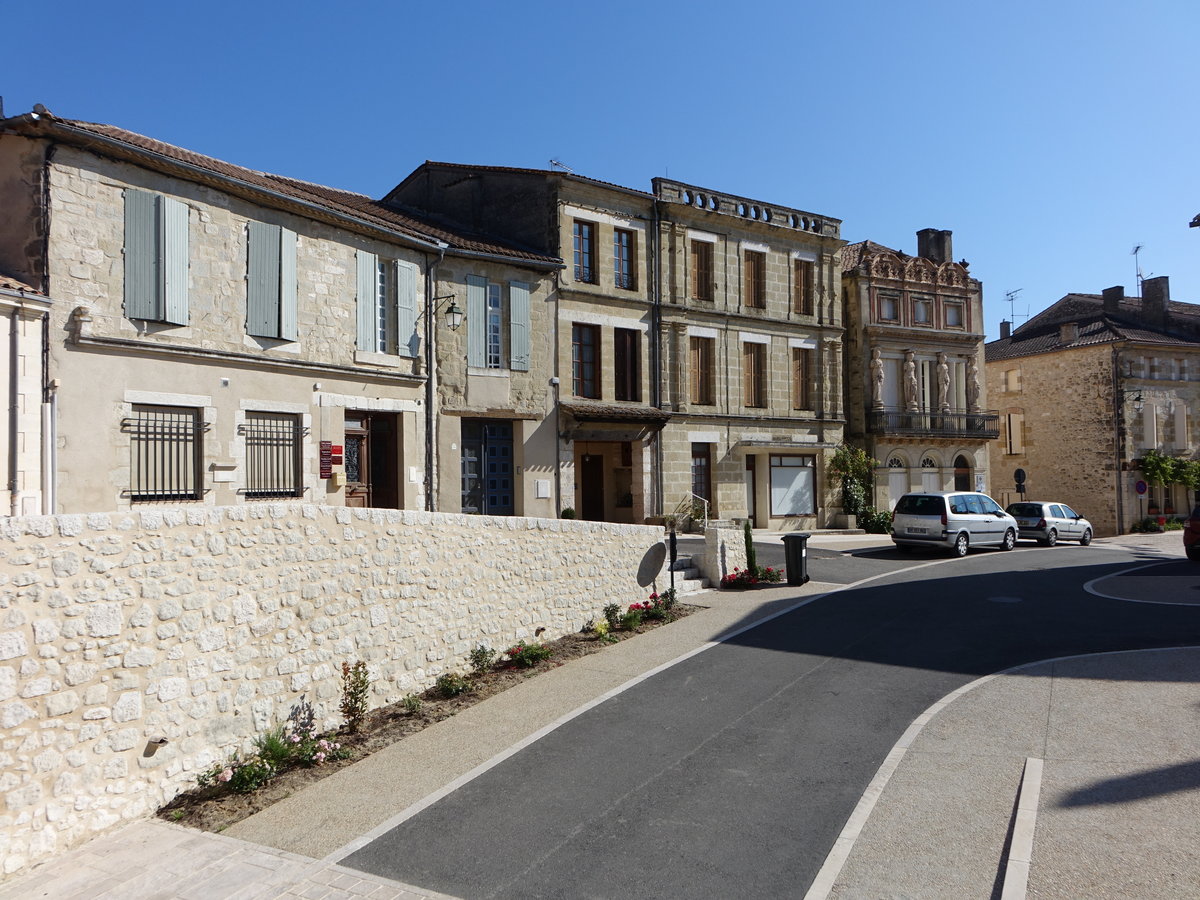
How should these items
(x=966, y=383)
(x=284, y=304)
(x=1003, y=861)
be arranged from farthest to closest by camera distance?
1. (x=966, y=383)
2. (x=284, y=304)
3. (x=1003, y=861)

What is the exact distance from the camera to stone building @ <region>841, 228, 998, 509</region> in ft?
99.0

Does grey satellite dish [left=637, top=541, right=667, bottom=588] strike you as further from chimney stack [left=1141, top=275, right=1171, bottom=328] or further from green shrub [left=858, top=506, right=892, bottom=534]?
chimney stack [left=1141, top=275, right=1171, bottom=328]

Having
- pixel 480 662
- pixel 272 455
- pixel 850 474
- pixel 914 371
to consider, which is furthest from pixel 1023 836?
pixel 914 371

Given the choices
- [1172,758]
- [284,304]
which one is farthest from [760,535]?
[1172,758]

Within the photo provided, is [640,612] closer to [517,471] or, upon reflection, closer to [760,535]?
[517,471]

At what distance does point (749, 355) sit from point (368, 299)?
46.5ft

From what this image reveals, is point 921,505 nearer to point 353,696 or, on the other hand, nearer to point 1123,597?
point 1123,597

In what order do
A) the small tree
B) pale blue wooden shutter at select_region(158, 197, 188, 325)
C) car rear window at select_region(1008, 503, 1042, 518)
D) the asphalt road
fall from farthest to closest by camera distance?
the small tree < car rear window at select_region(1008, 503, 1042, 518) < pale blue wooden shutter at select_region(158, 197, 188, 325) < the asphalt road

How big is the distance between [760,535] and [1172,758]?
18.3m

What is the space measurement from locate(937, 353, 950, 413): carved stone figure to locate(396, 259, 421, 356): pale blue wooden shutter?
21833 millimetres

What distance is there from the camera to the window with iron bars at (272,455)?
46.2ft

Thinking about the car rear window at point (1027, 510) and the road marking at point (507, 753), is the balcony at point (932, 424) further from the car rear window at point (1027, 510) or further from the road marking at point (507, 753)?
the road marking at point (507, 753)

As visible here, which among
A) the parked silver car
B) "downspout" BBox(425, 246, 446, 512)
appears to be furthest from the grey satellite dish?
the parked silver car

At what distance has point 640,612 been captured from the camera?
521 inches
